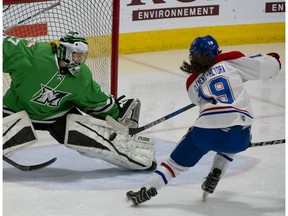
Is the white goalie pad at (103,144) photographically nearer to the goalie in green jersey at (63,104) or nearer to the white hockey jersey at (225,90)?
the goalie in green jersey at (63,104)

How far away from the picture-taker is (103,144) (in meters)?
3.48

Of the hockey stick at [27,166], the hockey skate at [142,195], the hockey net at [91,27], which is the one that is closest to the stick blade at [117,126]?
the hockey stick at [27,166]

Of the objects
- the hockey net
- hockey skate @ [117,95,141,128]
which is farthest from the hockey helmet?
the hockey net

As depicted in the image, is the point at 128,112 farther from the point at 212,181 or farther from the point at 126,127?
the point at 212,181

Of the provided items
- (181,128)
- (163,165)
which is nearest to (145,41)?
(181,128)

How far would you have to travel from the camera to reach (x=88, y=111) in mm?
3562

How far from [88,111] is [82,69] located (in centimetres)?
23

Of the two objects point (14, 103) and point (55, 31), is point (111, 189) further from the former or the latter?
point (55, 31)

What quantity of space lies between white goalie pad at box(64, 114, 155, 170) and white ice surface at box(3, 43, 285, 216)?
67mm

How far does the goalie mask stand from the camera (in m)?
3.29

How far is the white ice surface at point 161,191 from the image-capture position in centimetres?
304

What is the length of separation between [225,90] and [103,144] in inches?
31.8

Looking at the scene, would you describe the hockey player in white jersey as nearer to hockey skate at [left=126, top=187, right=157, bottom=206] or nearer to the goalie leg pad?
hockey skate at [left=126, top=187, right=157, bottom=206]

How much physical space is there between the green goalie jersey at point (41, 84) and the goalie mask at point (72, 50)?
0.17 feet
